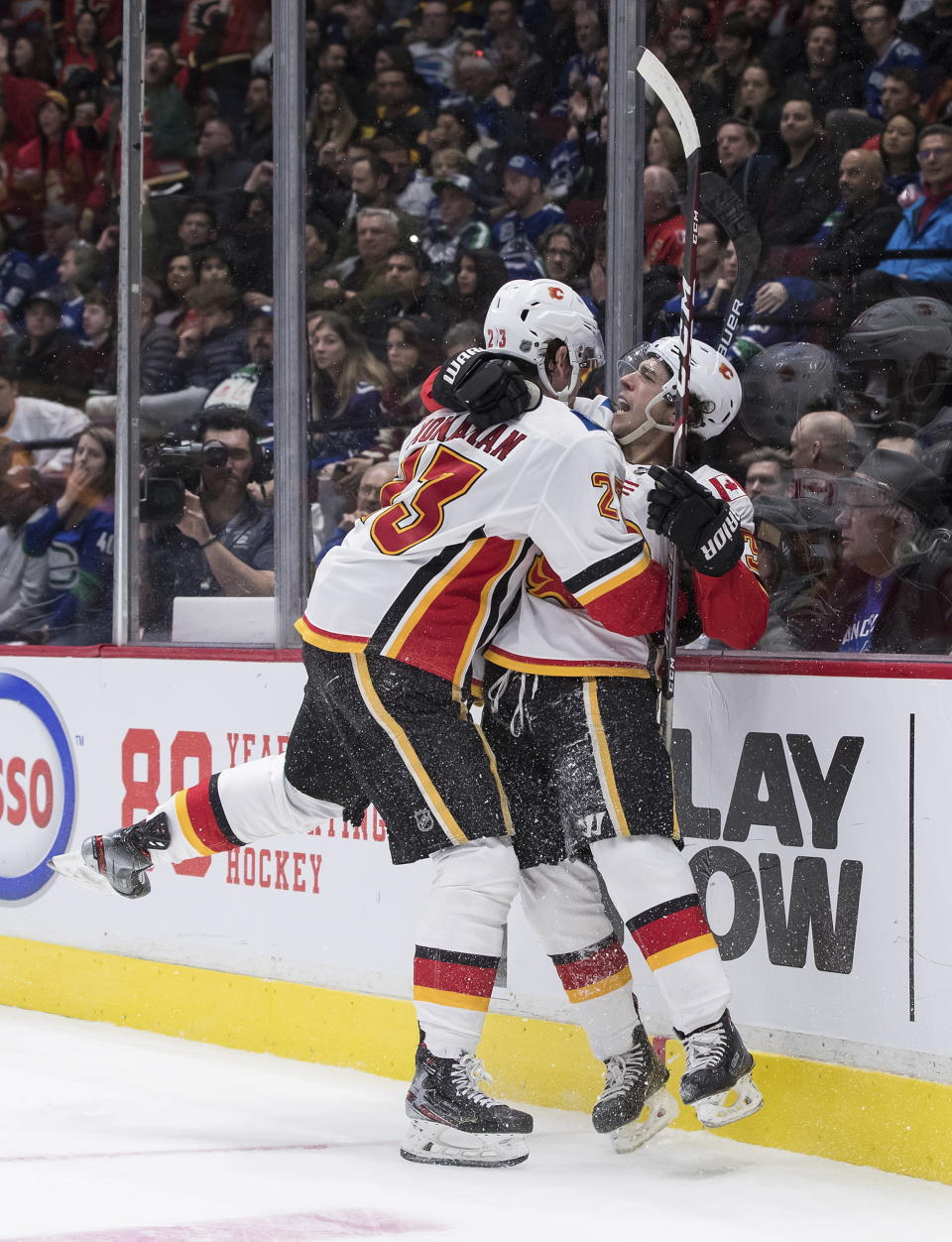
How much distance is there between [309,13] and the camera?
4164 millimetres

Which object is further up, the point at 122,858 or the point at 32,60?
the point at 32,60

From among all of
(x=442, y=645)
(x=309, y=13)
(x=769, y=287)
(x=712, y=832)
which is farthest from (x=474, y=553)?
(x=309, y=13)

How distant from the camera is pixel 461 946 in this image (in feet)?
9.05

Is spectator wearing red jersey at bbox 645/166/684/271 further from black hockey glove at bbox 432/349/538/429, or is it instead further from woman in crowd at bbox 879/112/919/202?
black hockey glove at bbox 432/349/538/429

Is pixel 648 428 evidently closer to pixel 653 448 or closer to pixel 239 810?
pixel 653 448

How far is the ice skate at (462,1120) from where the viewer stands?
8.98 feet

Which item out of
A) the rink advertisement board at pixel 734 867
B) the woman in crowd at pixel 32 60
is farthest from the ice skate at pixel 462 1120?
the woman in crowd at pixel 32 60

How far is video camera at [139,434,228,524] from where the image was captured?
14.1 ft

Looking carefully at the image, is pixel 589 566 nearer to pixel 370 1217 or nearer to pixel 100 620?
pixel 370 1217

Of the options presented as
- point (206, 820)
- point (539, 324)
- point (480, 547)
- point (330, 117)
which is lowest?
point (206, 820)

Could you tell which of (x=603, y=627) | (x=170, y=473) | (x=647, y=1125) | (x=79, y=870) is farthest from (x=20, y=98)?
(x=647, y=1125)

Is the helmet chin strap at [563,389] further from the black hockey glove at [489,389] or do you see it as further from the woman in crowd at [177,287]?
the woman in crowd at [177,287]

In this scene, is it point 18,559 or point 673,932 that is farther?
point 18,559

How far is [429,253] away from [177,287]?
0.74 meters
